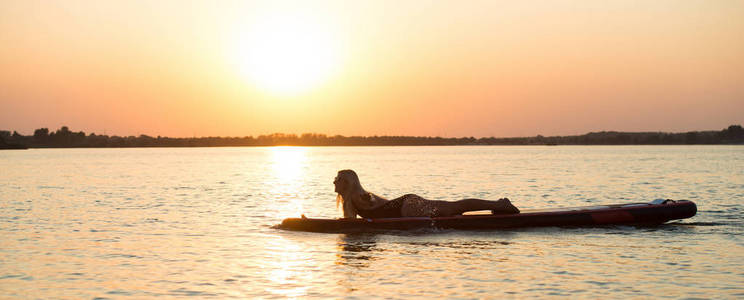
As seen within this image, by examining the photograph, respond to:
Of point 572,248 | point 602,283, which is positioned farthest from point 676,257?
point 602,283

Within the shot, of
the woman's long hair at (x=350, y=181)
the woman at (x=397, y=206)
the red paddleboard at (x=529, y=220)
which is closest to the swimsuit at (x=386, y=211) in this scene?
the woman at (x=397, y=206)

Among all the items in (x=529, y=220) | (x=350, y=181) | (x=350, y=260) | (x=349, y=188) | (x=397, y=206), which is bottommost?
(x=350, y=260)

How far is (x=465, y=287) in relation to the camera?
12.2m

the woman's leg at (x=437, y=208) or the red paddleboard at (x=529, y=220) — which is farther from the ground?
the woman's leg at (x=437, y=208)

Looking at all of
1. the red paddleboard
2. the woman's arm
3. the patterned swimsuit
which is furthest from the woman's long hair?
the red paddleboard

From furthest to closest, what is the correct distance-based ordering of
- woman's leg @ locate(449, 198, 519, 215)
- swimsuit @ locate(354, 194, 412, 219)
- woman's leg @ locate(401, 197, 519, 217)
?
1. swimsuit @ locate(354, 194, 412, 219)
2. woman's leg @ locate(401, 197, 519, 217)
3. woman's leg @ locate(449, 198, 519, 215)

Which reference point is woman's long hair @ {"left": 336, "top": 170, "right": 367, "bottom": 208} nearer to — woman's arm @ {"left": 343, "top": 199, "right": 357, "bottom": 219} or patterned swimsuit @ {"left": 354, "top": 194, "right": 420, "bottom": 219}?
woman's arm @ {"left": 343, "top": 199, "right": 357, "bottom": 219}

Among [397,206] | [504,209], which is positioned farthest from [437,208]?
[504,209]

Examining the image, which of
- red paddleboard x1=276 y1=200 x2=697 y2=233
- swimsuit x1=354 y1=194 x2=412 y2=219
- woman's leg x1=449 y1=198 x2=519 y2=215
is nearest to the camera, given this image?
woman's leg x1=449 y1=198 x2=519 y2=215

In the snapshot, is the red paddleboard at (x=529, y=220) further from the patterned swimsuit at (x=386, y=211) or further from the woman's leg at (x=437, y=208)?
the patterned swimsuit at (x=386, y=211)

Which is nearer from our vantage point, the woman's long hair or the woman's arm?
the woman's long hair

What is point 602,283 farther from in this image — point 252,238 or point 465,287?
point 252,238

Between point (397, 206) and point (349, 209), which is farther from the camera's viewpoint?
point (397, 206)

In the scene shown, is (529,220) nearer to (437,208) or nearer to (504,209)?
(504,209)
